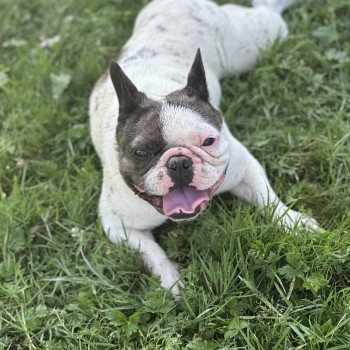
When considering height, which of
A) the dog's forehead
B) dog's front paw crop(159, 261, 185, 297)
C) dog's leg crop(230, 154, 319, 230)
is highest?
the dog's forehead

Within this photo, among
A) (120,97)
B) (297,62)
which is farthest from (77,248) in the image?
(297,62)

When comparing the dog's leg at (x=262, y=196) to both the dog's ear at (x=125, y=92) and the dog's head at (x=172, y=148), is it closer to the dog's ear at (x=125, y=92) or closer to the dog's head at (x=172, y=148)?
the dog's head at (x=172, y=148)

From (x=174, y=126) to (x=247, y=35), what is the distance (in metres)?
2.35

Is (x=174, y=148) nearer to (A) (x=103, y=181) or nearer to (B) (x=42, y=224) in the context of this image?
(A) (x=103, y=181)

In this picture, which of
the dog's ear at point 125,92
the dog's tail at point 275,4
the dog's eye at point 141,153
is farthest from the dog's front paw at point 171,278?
the dog's tail at point 275,4

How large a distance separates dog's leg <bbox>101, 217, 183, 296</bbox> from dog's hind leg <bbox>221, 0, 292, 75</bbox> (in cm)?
209

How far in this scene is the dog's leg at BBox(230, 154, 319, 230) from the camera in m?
3.98

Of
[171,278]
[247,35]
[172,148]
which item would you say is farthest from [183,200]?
[247,35]

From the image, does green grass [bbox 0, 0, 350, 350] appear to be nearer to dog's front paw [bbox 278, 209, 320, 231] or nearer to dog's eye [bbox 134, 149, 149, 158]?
dog's front paw [bbox 278, 209, 320, 231]

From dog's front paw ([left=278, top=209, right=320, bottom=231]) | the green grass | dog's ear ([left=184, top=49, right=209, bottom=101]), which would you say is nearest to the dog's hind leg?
the green grass

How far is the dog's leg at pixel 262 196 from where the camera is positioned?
3.98 m

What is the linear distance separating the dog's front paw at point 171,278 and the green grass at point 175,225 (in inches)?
3.3

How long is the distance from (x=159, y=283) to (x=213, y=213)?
798mm

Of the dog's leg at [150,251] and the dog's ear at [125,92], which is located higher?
the dog's ear at [125,92]
